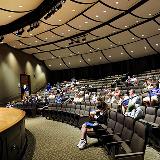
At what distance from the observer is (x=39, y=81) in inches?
915

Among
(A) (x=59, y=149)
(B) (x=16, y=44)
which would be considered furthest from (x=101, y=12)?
(B) (x=16, y=44)

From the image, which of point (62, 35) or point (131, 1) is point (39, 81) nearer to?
point (62, 35)

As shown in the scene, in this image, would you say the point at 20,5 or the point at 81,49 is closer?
the point at 20,5

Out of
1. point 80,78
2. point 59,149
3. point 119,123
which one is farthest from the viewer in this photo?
point 80,78

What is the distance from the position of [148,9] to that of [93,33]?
4.83 meters

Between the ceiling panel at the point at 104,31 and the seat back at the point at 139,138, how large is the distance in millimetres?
11244

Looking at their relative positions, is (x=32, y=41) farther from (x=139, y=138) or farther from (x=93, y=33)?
(x=139, y=138)

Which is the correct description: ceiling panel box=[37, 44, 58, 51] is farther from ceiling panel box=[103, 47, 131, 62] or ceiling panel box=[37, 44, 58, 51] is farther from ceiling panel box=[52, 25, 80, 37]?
ceiling panel box=[103, 47, 131, 62]

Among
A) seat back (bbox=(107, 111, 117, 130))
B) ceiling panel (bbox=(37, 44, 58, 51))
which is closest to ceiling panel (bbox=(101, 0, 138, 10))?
seat back (bbox=(107, 111, 117, 130))

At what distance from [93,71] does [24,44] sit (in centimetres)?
629

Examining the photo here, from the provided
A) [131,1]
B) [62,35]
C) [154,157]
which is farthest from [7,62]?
[154,157]

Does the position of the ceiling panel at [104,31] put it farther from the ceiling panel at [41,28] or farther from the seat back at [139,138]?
the seat back at [139,138]

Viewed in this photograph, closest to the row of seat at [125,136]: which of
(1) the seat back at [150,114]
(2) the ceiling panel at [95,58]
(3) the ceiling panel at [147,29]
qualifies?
(1) the seat back at [150,114]

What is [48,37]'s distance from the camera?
1683 centimetres
